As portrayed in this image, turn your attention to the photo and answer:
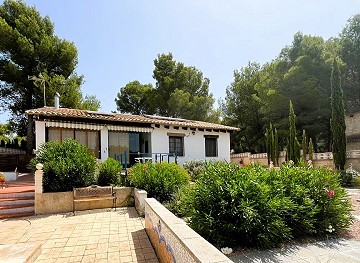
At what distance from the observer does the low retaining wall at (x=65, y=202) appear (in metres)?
8.96

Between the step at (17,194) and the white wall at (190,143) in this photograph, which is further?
the white wall at (190,143)

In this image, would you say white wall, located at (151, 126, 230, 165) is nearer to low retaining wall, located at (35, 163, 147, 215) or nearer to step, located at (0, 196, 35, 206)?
low retaining wall, located at (35, 163, 147, 215)

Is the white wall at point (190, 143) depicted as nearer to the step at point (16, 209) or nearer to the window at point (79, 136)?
the window at point (79, 136)

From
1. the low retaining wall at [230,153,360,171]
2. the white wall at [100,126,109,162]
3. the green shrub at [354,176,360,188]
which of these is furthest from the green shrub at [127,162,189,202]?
the green shrub at [354,176,360,188]

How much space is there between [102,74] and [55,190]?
17209 millimetres

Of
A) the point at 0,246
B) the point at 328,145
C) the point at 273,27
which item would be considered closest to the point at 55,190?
the point at 0,246

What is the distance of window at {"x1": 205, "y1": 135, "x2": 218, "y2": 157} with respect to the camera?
2024 cm

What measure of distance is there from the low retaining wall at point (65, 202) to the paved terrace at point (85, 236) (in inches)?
16.7

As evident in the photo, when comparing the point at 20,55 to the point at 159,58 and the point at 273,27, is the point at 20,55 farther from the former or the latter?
the point at 273,27

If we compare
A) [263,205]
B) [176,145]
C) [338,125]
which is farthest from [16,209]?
[338,125]

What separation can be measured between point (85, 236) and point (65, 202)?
344 centimetres

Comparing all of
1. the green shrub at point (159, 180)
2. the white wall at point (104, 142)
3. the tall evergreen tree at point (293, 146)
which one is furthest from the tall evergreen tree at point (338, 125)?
the white wall at point (104, 142)

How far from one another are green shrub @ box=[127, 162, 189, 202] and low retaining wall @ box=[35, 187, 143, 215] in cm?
64

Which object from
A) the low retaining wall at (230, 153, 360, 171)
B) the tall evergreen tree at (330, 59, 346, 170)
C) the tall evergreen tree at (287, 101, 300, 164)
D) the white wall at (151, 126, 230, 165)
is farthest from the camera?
the tall evergreen tree at (287, 101, 300, 164)
